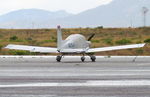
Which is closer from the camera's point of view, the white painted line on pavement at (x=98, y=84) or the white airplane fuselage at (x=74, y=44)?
the white painted line on pavement at (x=98, y=84)

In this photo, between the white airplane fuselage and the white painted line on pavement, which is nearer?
the white painted line on pavement

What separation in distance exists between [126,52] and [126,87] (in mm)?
33121

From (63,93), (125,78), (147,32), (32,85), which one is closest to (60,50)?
(125,78)

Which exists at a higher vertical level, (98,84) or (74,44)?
(74,44)

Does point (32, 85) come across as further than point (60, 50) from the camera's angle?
No

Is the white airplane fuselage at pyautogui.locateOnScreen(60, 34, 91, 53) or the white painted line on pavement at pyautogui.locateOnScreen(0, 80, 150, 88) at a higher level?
the white airplane fuselage at pyautogui.locateOnScreen(60, 34, 91, 53)

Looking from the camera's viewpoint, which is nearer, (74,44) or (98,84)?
(98,84)

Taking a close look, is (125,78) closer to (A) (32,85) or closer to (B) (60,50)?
(A) (32,85)

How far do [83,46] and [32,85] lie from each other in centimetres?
1749

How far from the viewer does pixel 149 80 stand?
16.7m

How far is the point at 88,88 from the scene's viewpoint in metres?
14.4

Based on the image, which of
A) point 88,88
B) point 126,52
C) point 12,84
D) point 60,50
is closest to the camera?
point 88,88

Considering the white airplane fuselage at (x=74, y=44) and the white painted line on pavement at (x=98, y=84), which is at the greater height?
the white airplane fuselage at (x=74, y=44)

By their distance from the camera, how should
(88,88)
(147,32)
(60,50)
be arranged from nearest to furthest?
1. (88,88)
2. (60,50)
3. (147,32)
